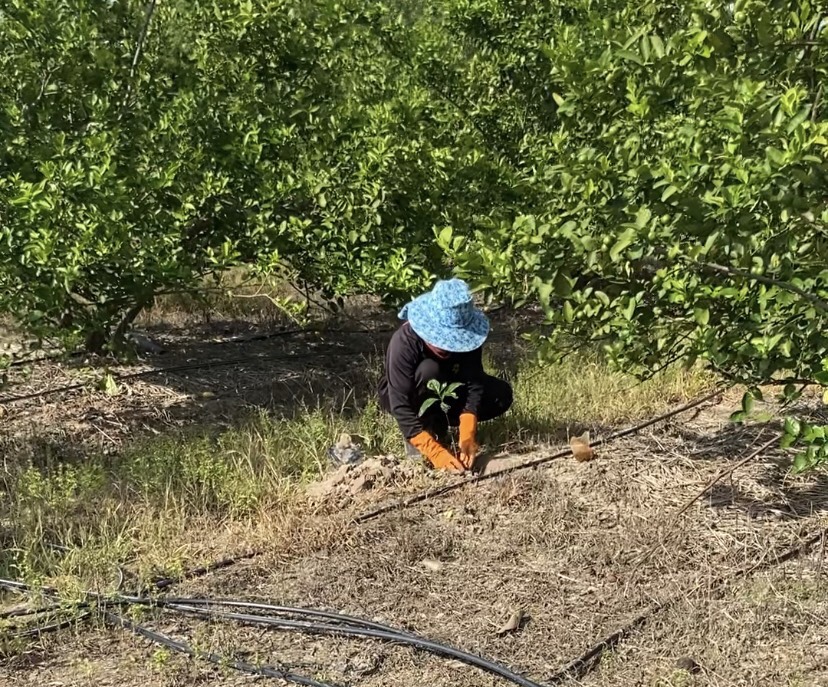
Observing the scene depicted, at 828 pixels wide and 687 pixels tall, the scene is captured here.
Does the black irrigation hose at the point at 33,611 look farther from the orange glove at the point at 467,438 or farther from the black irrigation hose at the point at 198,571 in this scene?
the orange glove at the point at 467,438

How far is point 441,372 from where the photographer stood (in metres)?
4.58

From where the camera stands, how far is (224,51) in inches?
216

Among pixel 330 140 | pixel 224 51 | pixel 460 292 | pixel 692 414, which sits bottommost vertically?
pixel 692 414

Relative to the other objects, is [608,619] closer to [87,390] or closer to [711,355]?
[711,355]

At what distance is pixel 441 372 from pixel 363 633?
172 cm

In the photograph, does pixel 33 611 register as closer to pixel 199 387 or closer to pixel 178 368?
pixel 199 387

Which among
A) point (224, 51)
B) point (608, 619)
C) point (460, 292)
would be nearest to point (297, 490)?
point (460, 292)

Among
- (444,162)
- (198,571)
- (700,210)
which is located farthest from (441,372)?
(700,210)

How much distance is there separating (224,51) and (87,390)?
226cm

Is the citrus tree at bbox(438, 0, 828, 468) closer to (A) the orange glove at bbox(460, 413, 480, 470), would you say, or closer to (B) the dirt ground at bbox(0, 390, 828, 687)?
(B) the dirt ground at bbox(0, 390, 828, 687)

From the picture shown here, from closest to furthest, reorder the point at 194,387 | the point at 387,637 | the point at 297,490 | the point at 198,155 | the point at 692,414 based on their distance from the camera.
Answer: the point at 387,637
the point at 297,490
the point at 198,155
the point at 692,414
the point at 194,387

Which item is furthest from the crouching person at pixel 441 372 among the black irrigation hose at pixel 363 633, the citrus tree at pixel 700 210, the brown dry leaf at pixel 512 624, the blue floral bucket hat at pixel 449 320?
the black irrigation hose at pixel 363 633

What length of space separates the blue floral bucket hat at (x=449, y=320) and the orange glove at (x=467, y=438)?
395mm

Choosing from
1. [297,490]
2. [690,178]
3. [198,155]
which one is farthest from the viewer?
[198,155]
